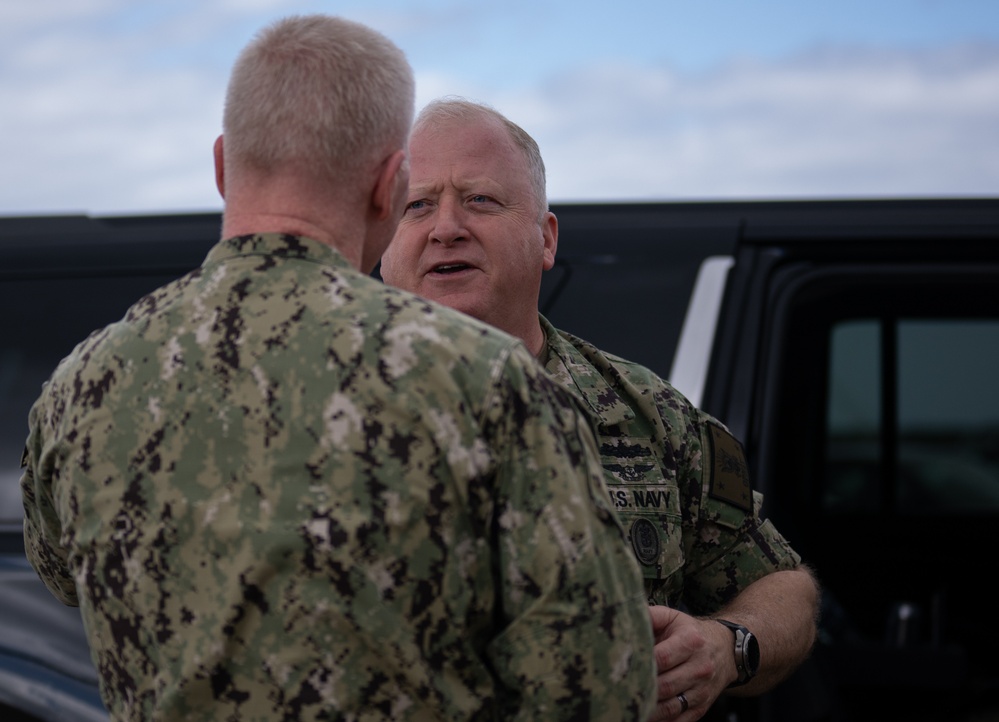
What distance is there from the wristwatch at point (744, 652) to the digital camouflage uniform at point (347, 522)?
1.83 feet

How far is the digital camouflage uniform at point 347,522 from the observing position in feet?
3.90

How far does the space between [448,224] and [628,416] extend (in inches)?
16.7

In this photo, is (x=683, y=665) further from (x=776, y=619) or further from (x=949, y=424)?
(x=949, y=424)

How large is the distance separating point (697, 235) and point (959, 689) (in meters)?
1.87

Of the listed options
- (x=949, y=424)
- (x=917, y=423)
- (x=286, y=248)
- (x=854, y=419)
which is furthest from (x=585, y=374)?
(x=949, y=424)

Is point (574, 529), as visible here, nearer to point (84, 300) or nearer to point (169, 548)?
point (169, 548)

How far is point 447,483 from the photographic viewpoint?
1.20 metres

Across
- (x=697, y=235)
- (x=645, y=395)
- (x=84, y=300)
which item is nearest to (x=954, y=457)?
(x=697, y=235)

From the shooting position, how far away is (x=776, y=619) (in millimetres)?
1892

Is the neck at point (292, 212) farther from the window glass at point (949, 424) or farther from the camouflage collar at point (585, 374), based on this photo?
the window glass at point (949, 424)

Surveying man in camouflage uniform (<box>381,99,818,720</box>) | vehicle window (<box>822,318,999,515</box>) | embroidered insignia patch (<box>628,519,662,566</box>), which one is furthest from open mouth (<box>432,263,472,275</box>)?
vehicle window (<box>822,318,999,515</box>)

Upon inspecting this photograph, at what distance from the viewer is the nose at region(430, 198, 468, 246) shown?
1998mm

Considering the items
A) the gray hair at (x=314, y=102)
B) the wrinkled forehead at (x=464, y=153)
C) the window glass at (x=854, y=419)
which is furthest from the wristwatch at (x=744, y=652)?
the window glass at (x=854, y=419)

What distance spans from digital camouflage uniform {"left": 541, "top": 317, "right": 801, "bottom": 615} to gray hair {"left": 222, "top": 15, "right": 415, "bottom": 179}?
2.35 feet
